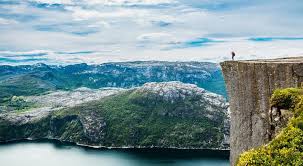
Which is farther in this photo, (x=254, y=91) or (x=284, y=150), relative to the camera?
(x=254, y=91)

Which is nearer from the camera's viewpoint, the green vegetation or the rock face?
the green vegetation

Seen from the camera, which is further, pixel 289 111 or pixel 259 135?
pixel 259 135

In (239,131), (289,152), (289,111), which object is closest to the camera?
(289,152)

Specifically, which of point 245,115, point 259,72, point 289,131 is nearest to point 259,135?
point 245,115

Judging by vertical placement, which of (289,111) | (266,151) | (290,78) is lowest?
(266,151)

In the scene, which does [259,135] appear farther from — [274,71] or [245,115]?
[274,71]

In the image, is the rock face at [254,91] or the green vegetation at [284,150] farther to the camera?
the rock face at [254,91]

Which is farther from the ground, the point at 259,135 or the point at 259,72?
the point at 259,72

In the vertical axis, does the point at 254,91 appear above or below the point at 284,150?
above
